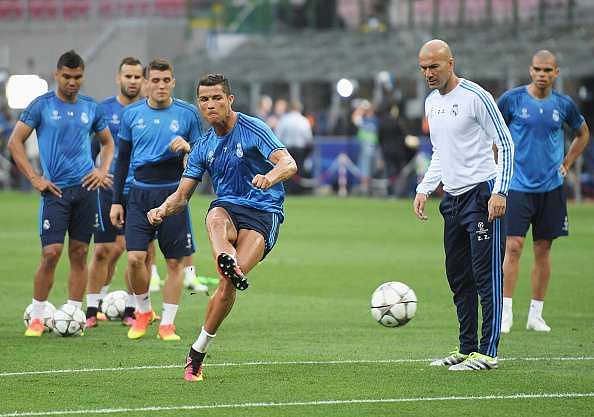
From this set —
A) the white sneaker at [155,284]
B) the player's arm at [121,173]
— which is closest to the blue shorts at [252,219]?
the player's arm at [121,173]

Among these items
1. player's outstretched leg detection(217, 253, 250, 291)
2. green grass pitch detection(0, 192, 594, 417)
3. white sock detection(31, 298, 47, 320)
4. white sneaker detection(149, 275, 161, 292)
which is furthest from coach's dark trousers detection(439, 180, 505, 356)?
white sneaker detection(149, 275, 161, 292)

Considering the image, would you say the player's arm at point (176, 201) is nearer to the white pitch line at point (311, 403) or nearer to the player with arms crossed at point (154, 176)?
the white pitch line at point (311, 403)

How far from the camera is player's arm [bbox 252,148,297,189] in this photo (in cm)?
918

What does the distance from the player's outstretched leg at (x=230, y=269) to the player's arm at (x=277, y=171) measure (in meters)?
0.53

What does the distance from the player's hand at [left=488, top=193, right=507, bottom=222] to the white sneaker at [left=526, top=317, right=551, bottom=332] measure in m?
3.19

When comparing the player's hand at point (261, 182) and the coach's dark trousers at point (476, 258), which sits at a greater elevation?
the player's hand at point (261, 182)

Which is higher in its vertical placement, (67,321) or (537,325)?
(67,321)

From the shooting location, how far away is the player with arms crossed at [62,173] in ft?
41.4

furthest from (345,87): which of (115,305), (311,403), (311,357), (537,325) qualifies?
(311,403)

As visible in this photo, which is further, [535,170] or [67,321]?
[535,170]

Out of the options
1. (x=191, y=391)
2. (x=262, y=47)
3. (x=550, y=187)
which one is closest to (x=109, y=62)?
(x=262, y=47)

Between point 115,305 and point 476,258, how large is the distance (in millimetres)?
4731

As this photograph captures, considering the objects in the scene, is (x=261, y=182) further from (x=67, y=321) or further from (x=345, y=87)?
(x=345, y=87)

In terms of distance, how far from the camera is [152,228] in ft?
40.2
